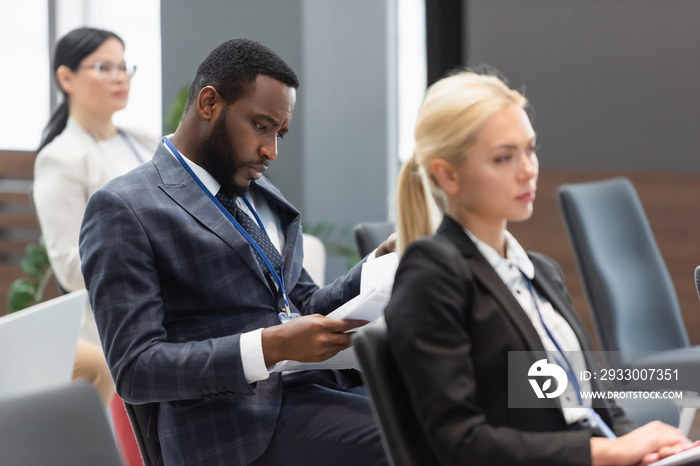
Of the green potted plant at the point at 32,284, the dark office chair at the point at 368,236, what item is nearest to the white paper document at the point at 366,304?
the dark office chair at the point at 368,236

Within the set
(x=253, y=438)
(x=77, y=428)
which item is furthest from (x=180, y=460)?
(x=77, y=428)

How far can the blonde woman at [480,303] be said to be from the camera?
1.17 m

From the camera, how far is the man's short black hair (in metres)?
1.71

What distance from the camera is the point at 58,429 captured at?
1.05 metres

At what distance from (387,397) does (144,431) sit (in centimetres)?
69

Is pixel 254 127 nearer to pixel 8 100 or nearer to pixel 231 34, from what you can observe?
pixel 231 34

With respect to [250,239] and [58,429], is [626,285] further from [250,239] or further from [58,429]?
[58,429]

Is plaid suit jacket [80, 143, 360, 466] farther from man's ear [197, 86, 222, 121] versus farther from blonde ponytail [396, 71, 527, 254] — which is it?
blonde ponytail [396, 71, 527, 254]

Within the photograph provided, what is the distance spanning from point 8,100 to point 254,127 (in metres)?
4.48

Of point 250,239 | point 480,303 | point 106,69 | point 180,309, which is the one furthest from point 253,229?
point 106,69

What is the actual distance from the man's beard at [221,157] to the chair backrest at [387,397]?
2.11ft

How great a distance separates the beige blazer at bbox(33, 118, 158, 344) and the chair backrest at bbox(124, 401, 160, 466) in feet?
4.07

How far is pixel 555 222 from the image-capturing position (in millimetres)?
4988

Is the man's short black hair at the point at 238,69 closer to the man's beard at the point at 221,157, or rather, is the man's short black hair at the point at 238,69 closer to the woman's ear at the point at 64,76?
the man's beard at the point at 221,157
